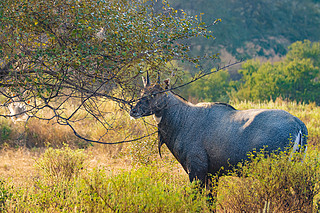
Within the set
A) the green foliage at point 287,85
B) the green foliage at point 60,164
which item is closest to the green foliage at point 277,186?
the green foliage at point 60,164

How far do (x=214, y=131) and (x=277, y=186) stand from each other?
1555 mm

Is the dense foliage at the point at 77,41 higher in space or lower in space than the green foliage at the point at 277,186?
higher

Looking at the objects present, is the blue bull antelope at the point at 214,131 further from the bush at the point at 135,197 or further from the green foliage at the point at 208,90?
the green foliage at the point at 208,90

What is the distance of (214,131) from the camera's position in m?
5.66

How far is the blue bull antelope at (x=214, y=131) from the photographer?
16.7 feet

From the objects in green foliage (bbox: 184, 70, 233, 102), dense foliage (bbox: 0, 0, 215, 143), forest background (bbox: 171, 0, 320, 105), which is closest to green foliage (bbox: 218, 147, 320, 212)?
dense foliage (bbox: 0, 0, 215, 143)

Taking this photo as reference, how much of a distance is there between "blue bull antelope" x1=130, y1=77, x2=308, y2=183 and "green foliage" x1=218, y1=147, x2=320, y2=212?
54 cm

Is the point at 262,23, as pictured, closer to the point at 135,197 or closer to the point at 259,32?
the point at 259,32

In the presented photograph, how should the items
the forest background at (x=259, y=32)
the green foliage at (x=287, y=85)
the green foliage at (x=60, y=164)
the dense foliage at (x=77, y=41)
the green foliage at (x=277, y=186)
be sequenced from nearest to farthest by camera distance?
1. the green foliage at (x=277, y=186)
2. the dense foliage at (x=77, y=41)
3. the green foliage at (x=60, y=164)
4. the green foliage at (x=287, y=85)
5. the forest background at (x=259, y=32)

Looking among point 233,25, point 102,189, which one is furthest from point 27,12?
point 233,25

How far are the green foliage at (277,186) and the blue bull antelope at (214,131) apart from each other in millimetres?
536

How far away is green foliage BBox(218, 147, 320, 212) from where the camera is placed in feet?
14.1

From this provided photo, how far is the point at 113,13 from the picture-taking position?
15.2ft

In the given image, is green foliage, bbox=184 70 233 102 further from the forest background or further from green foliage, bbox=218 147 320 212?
green foliage, bbox=218 147 320 212
